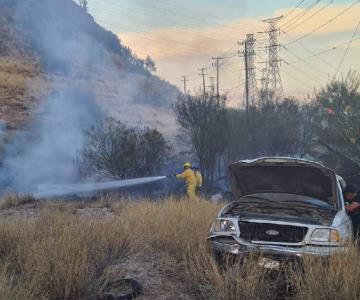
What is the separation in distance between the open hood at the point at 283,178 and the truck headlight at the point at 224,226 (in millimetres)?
1257

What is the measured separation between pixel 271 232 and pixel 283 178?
1552 mm

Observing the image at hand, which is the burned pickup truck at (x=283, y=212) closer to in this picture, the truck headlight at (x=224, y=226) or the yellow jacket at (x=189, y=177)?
the truck headlight at (x=224, y=226)

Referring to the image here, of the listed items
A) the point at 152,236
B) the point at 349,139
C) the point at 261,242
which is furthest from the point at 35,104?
the point at 261,242

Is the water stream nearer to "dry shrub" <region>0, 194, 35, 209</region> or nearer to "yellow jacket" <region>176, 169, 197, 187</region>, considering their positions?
"dry shrub" <region>0, 194, 35, 209</region>

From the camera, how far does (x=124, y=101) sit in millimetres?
41125

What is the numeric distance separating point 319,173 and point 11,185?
16623 mm

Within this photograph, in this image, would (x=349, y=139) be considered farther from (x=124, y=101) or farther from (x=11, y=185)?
(x=124, y=101)

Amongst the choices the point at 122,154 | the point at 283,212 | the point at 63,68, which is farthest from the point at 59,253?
the point at 63,68

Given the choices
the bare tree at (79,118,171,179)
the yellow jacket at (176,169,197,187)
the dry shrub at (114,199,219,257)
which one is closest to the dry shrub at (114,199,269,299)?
the dry shrub at (114,199,219,257)

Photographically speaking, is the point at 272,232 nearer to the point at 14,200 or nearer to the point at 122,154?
the point at 14,200

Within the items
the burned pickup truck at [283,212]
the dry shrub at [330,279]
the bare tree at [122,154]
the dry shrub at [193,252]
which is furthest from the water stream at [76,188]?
the dry shrub at [330,279]

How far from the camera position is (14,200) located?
1556 centimetres

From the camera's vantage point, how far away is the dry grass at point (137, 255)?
4.98 metres

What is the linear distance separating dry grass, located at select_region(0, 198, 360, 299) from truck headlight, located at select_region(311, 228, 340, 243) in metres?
0.24
